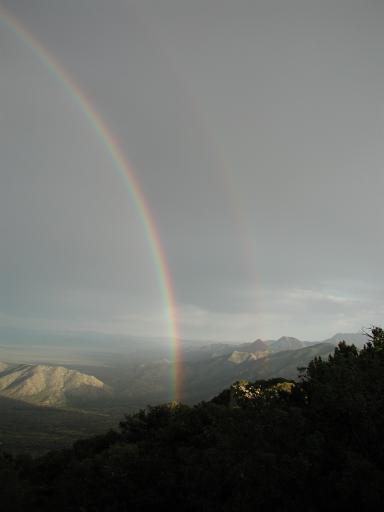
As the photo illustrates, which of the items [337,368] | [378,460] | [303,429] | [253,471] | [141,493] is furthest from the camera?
[337,368]

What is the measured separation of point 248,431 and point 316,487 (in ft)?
23.4

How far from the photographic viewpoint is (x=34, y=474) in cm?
6181

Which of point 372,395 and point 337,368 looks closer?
point 372,395

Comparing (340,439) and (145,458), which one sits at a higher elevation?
(340,439)

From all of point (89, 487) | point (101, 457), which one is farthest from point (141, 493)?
point (101, 457)

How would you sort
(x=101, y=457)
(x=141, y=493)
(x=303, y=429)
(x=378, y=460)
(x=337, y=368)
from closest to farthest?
(x=378, y=460) → (x=303, y=429) → (x=141, y=493) → (x=337, y=368) → (x=101, y=457)

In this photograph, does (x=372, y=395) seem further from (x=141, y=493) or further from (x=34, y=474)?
(x=34, y=474)

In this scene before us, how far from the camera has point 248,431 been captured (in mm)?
29750

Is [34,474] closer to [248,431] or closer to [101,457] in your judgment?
[101,457]

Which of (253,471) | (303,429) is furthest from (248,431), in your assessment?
(303,429)

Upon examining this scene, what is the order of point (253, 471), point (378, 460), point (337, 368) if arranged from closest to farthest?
point (253, 471)
point (378, 460)
point (337, 368)

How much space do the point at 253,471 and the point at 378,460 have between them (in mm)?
11345

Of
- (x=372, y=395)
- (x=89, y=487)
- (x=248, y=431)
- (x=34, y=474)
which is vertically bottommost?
(x=34, y=474)

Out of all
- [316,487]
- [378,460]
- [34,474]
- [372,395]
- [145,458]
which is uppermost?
[372,395]
